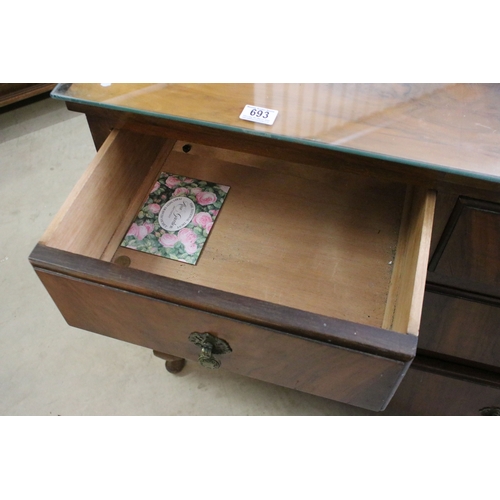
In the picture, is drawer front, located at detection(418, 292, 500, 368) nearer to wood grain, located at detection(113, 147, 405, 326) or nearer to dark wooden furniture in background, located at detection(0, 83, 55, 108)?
wood grain, located at detection(113, 147, 405, 326)

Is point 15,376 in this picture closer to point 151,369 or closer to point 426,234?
point 151,369

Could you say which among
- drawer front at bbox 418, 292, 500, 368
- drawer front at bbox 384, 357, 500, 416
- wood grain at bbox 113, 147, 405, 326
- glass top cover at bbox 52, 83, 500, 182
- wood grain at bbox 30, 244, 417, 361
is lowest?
drawer front at bbox 384, 357, 500, 416

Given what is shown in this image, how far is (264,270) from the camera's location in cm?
67

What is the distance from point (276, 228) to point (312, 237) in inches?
2.1

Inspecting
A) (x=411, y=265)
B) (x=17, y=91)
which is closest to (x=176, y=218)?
(x=411, y=265)

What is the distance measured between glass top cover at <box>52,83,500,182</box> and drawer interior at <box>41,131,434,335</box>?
69 mm

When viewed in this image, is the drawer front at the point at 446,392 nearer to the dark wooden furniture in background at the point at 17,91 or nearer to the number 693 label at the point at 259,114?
the number 693 label at the point at 259,114

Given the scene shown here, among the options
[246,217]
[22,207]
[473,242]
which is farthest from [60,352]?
[473,242]

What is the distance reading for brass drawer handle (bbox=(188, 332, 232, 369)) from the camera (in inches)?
21.3

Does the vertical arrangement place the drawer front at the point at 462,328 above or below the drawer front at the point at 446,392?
above

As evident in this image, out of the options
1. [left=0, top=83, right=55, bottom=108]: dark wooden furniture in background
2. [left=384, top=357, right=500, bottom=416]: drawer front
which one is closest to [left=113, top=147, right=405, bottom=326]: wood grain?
[left=384, top=357, right=500, bottom=416]: drawer front

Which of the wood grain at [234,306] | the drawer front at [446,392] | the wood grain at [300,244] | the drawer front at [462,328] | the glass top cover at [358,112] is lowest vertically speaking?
the drawer front at [446,392]

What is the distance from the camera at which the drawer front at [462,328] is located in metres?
0.65

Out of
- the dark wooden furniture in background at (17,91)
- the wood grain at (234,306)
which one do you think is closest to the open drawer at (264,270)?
the wood grain at (234,306)
